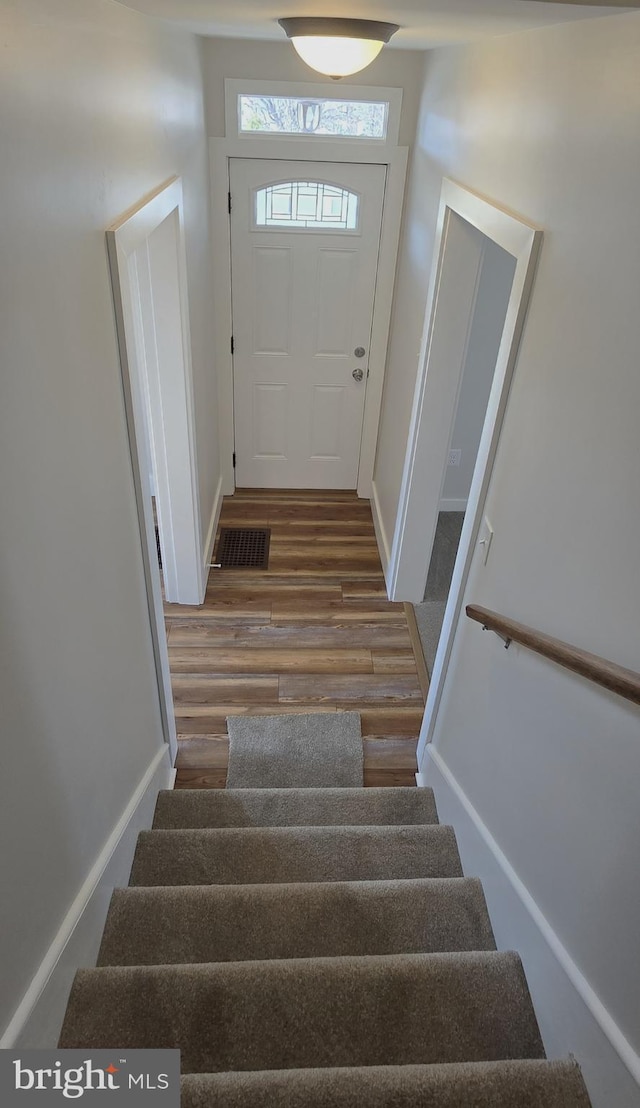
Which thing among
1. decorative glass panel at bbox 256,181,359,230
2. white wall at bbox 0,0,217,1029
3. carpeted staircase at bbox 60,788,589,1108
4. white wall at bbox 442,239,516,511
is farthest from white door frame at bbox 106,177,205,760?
white wall at bbox 442,239,516,511

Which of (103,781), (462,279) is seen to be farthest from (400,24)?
(103,781)

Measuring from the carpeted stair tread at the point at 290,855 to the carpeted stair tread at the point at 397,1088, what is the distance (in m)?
0.81

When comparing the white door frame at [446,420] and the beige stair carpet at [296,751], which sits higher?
the white door frame at [446,420]

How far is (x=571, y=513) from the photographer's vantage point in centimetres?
148

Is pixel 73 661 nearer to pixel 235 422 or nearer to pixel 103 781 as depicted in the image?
pixel 103 781

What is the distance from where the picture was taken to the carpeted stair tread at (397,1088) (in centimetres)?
120

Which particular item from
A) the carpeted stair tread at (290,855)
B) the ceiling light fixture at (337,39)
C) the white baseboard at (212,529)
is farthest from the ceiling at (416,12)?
the white baseboard at (212,529)

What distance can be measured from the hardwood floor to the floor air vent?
5cm

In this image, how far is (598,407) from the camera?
1.37 metres

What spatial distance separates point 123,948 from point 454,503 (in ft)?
11.6

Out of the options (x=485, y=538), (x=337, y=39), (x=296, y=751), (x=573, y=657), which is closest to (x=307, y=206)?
(x=337, y=39)

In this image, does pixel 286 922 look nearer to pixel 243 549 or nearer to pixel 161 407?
pixel 161 407

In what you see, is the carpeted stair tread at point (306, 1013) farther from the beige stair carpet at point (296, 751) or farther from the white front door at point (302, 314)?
the white front door at point (302, 314)

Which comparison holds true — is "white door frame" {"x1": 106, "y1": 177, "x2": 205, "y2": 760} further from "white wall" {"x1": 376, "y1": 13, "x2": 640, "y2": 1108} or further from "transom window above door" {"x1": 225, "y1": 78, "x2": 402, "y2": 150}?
"transom window above door" {"x1": 225, "y1": 78, "x2": 402, "y2": 150}
